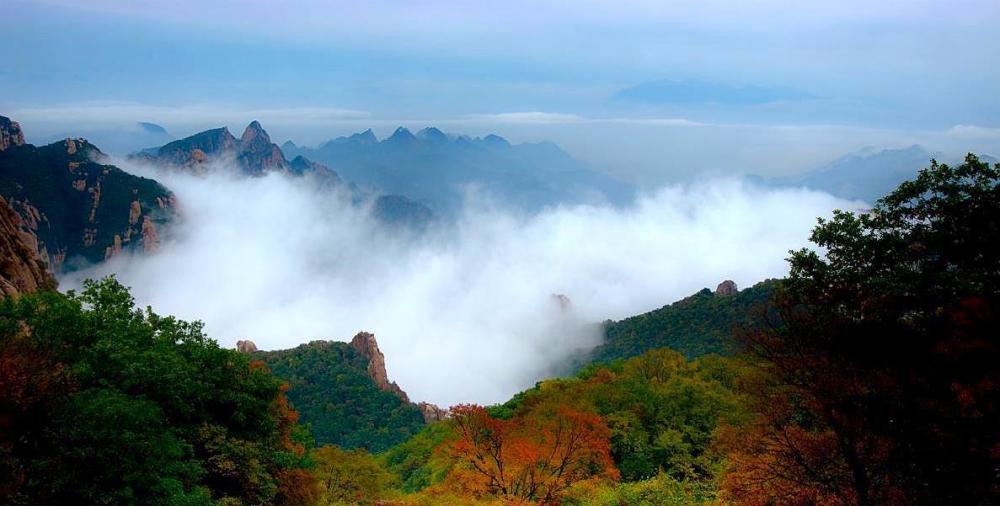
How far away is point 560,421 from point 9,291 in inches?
1149

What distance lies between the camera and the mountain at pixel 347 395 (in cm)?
8788

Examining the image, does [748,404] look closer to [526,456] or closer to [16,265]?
[526,456]

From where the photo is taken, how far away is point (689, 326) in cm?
10244

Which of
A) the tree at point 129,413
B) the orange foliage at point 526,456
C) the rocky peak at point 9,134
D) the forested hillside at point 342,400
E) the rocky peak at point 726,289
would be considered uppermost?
the rocky peak at point 9,134

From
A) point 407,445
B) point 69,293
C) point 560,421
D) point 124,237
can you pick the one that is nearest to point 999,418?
point 560,421

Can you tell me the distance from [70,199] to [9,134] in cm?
2248

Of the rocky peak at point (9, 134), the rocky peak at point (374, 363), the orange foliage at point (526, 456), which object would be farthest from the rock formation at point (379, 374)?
the rocky peak at point (9, 134)

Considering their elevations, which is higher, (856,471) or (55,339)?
(55,339)

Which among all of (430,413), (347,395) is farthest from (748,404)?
(347,395)

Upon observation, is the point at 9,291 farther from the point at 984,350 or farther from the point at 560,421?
the point at 984,350

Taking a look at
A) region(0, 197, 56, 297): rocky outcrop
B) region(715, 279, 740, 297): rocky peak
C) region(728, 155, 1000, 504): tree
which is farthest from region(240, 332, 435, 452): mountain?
region(728, 155, 1000, 504): tree

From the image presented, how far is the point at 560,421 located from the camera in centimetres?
2836

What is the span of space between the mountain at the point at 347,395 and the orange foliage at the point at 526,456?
204 feet

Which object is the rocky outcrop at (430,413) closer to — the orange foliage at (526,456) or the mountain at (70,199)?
the orange foliage at (526,456)
